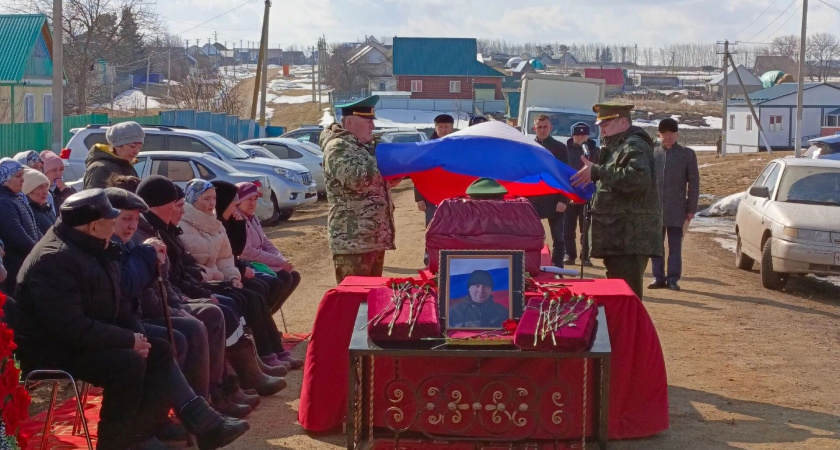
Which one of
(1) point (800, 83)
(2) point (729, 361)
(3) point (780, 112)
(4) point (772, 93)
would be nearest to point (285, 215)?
(2) point (729, 361)

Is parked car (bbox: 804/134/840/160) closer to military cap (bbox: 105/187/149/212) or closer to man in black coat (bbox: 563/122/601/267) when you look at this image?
man in black coat (bbox: 563/122/601/267)

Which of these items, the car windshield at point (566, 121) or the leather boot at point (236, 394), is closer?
the leather boot at point (236, 394)

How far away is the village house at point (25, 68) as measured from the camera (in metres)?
37.4

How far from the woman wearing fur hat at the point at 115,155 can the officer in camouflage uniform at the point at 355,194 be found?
1.96 m

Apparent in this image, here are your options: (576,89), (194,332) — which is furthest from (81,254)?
(576,89)

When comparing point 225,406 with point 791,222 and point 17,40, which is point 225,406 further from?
point 17,40

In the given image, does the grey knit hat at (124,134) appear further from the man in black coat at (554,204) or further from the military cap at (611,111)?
the man in black coat at (554,204)

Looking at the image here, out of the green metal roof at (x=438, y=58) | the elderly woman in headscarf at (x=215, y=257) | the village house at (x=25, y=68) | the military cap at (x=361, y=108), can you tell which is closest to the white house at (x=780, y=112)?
the green metal roof at (x=438, y=58)

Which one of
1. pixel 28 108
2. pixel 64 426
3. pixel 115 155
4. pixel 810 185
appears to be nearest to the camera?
pixel 64 426

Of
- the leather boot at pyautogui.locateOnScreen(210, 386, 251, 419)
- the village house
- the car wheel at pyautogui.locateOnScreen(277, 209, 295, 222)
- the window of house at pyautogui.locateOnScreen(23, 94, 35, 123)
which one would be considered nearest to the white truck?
the car wheel at pyautogui.locateOnScreen(277, 209, 295, 222)

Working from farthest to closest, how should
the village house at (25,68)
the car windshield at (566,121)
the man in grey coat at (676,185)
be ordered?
the village house at (25,68) < the car windshield at (566,121) < the man in grey coat at (676,185)

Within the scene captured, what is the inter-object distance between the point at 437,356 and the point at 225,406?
203 centimetres

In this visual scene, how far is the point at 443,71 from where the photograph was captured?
3226 inches

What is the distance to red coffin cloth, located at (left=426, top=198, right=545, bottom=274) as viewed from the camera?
22.3ft
